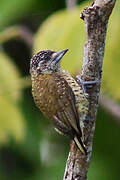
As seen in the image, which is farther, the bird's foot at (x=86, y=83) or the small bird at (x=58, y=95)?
the small bird at (x=58, y=95)

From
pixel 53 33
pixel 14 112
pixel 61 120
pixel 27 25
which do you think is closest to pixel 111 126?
pixel 27 25

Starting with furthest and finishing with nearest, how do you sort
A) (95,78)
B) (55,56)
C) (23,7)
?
(23,7)
(55,56)
(95,78)

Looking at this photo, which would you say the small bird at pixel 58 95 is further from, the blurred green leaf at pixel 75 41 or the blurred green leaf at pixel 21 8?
the blurred green leaf at pixel 21 8

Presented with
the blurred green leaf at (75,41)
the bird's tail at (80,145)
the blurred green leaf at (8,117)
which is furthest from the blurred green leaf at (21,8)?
the bird's tail at (80,145)

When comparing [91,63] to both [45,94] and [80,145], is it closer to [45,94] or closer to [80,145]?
[80,145]

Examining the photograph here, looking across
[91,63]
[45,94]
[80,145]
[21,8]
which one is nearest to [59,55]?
[45,94]

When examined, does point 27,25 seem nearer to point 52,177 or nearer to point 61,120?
point 52,177

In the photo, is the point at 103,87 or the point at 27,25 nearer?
the point at 103,87
